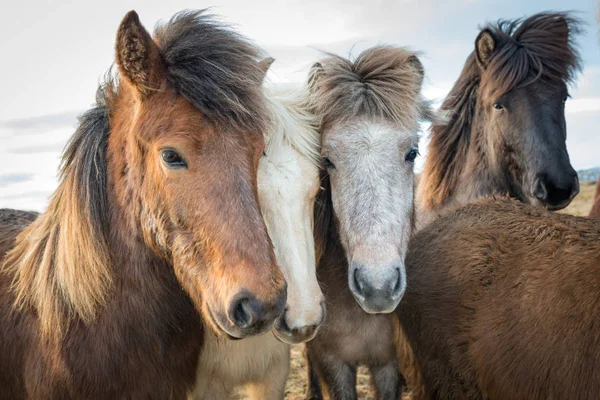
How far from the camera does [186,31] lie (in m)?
2.88

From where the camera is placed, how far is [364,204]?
3.20 meters

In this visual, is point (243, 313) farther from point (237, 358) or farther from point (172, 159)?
point (237, 358)

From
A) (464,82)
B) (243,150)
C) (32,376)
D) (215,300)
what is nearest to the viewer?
(215,300)

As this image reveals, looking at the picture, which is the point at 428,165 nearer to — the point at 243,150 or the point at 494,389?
the point at 494,389

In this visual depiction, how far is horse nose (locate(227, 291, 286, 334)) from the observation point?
228cm

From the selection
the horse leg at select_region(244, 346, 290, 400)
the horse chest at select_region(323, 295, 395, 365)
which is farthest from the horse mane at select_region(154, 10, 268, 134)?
the horse leg at select_region(244, 346, 290, 400)

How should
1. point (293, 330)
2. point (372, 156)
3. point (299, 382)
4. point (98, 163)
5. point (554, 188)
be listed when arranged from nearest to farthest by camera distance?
1. point (293, 330)
2. point (98, 163)
3. point (372, 156)
4. point (554, 188)
5. point (299, 382)

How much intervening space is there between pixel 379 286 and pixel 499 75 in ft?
8.88

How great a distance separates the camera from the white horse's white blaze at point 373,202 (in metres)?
2.99

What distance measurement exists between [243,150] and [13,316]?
1489 mm

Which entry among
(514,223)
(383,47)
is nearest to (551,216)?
(514,223)

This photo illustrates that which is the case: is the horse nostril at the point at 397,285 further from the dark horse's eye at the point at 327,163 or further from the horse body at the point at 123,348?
the horse body at the point at 123,348

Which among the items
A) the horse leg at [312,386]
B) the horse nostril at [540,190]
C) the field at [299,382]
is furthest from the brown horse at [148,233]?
the field at [299,382]

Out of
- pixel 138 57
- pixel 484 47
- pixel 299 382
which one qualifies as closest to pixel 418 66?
pixel 484 47
